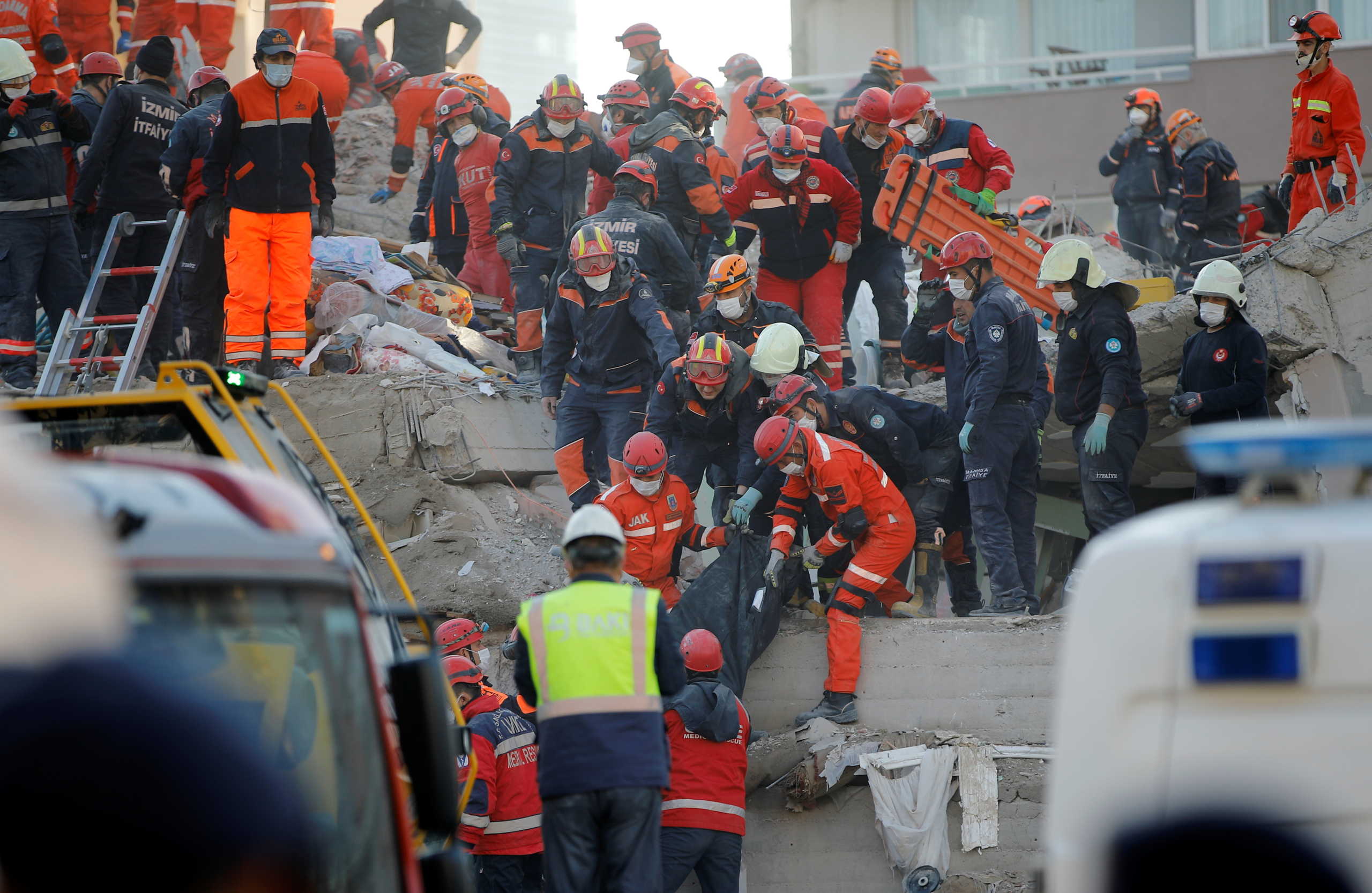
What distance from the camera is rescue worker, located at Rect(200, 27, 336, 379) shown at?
10031 mm

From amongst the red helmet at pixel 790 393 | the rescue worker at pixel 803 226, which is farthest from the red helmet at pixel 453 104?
the red helmet at pixel 790 393

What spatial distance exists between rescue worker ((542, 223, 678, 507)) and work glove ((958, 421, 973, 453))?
2158 millimetres

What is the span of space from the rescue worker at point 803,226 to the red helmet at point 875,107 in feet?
2.36

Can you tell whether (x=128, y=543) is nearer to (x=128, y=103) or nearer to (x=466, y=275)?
(x=128, y=103)

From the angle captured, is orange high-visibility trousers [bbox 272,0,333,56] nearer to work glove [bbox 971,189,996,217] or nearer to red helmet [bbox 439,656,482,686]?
work glove [bbox 971,189,996,217]

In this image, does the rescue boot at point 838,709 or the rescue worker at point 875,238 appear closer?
the rescue boot at point 838,709

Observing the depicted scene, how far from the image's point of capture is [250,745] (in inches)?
102

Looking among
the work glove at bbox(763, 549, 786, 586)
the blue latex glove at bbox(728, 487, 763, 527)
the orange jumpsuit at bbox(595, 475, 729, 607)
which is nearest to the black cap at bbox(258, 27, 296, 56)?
the orange jumpsuit at bbox(595, 475, 729, 607)

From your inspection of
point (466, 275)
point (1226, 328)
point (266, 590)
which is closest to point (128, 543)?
point (266, 590)

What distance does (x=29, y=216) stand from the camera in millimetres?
10812

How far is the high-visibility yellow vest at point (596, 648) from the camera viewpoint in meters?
6.07

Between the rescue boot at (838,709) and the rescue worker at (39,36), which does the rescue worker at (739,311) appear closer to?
the rescue boot at (838,709)

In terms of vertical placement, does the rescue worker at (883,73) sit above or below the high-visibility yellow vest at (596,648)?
above

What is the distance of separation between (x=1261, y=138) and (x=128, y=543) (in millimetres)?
18370
